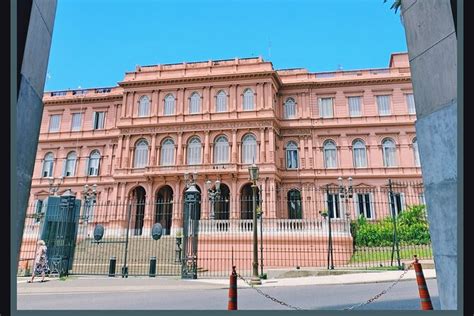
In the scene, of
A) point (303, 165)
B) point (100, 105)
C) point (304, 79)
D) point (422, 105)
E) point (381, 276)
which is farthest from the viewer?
point (100, 105)

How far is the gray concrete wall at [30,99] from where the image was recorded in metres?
3.54

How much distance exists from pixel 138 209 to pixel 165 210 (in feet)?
7.81

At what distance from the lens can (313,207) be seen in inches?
1071

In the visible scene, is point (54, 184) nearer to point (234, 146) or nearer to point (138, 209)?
point (138, 209)

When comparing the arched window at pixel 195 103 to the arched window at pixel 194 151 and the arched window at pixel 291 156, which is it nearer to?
the arched window at pixel 194 151

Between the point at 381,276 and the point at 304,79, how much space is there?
73.5 feet

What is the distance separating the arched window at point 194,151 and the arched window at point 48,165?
1457cm

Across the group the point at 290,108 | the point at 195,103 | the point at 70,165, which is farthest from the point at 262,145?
the point at 70,165

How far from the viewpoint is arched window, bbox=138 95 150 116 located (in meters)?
30.1

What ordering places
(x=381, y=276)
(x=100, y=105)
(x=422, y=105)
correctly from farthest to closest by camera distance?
(x=100, y=105) < (x=381, y=276) < (x=422, y=105)

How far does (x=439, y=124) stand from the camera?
3828 mm
